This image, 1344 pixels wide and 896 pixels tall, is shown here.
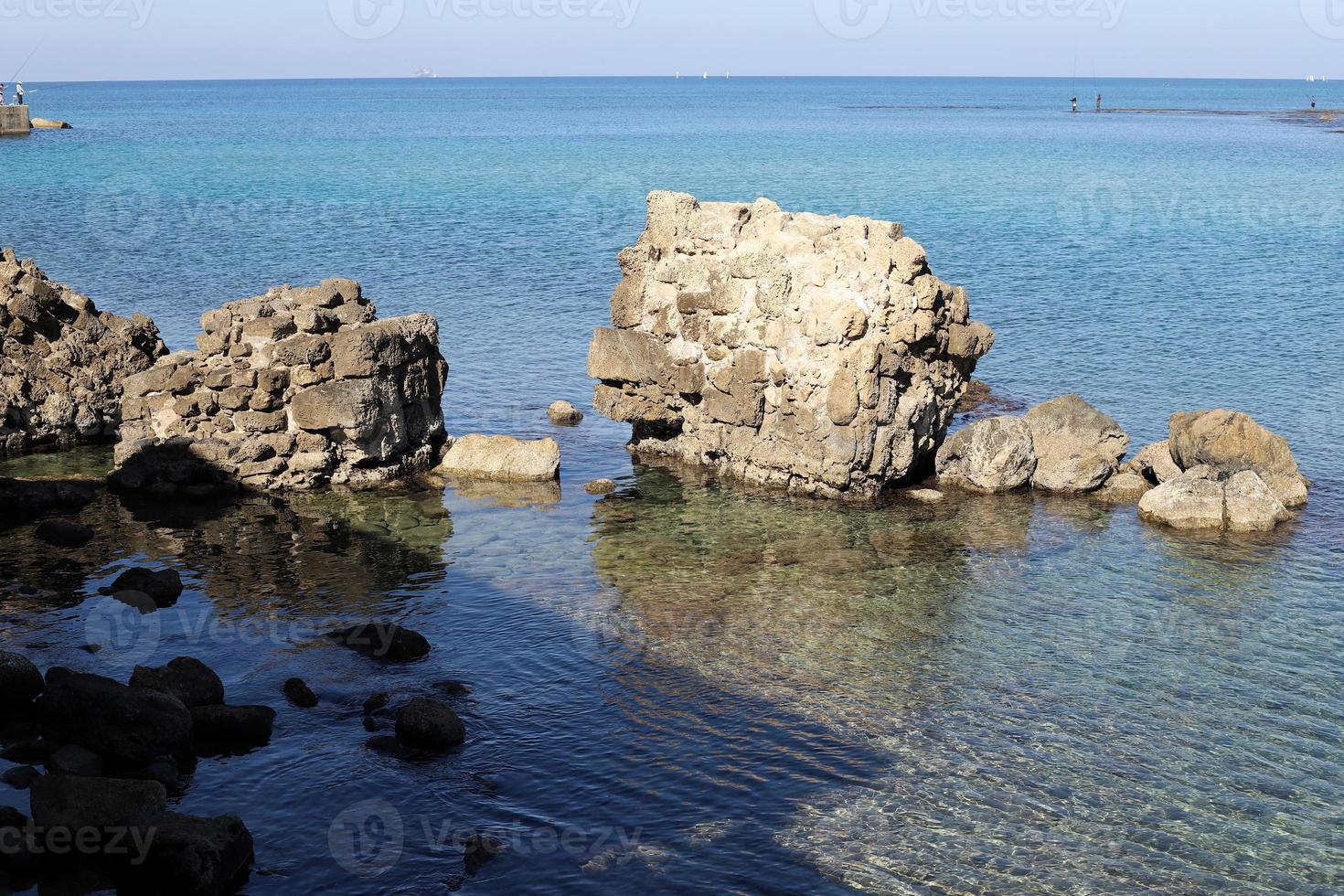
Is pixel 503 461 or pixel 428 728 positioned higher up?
pixel 503 461

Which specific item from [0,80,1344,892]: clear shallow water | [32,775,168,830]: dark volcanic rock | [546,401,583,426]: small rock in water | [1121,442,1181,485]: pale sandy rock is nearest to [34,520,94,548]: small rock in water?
[0,80,1344,892]: clear shallow water

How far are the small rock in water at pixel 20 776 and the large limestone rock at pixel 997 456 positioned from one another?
18804 mm

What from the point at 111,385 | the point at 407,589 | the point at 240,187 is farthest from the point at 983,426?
the point at 240,187

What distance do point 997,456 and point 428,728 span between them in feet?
50.2

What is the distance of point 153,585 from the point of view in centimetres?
2080

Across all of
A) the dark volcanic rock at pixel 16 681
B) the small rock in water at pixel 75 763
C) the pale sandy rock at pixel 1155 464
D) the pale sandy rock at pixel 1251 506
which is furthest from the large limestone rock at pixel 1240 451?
the dark volcanic rock at pixel 16 681

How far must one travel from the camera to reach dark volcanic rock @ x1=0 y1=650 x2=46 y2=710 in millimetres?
16719

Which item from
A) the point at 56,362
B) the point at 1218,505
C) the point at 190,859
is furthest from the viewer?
the point at 56,362

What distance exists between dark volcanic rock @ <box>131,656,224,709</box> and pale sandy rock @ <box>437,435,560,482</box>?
11551 mm

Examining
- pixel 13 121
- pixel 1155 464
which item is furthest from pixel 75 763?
pixel 13 121

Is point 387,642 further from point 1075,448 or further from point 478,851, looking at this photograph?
point 1075,448

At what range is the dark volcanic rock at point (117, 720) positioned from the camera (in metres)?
15.5

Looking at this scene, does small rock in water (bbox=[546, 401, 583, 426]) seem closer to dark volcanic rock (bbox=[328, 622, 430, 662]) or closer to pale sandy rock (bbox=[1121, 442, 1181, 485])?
pale sandy rock (bbox=[1121, 442, 1181, 485])

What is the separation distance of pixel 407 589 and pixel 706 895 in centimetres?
994
